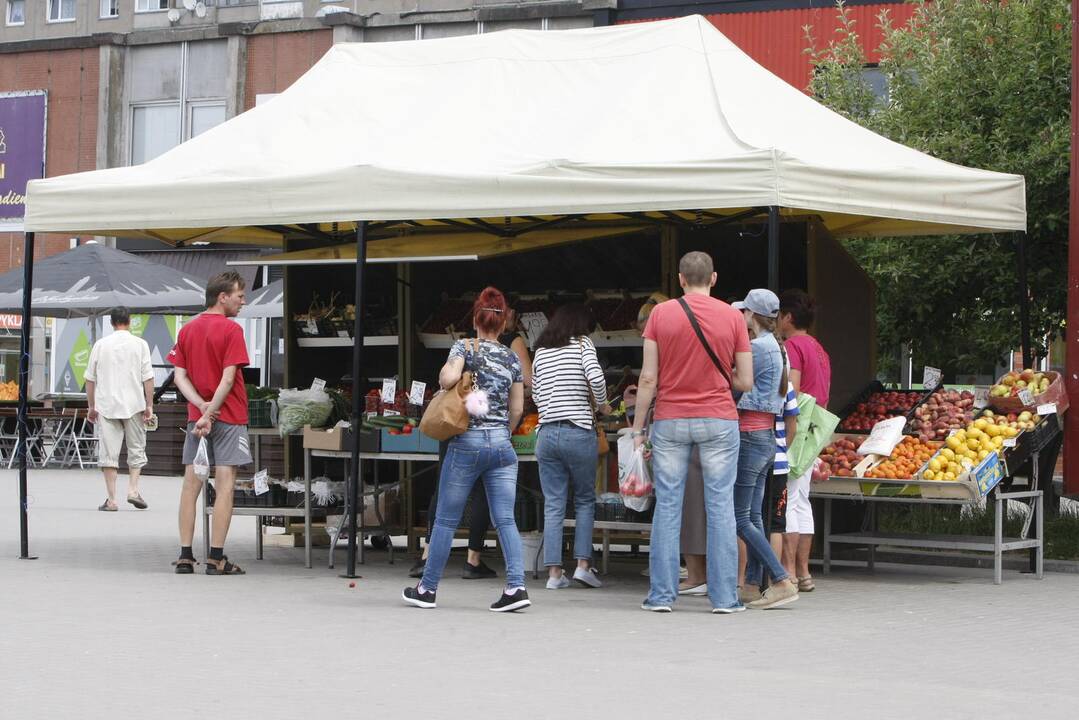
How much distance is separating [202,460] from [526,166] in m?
2.95

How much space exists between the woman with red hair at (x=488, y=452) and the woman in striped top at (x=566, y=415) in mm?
903

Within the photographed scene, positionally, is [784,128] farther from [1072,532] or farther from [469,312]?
[1072,532]

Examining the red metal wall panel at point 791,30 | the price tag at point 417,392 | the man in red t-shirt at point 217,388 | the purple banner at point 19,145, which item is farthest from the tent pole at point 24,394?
the purple banner at point 19,145

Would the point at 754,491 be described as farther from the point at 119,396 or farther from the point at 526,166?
the point at 119,396

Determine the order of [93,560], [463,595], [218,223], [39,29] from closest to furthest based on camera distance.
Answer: [463,595], [218,223], [93,560], [39,29]

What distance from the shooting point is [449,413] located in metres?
9.39

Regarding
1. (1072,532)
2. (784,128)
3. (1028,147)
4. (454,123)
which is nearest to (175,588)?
(454,123)

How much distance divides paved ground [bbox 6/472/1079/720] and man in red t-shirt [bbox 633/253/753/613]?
0.46 meters

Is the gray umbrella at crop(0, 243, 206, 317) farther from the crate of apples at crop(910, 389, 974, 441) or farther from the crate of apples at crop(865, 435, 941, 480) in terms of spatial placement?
the crate of apples at crop(865, 435, 941, 480)

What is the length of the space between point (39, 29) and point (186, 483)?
28.3m

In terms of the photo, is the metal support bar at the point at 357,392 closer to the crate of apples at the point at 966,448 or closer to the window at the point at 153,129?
the crate of apples at the point at 966,448

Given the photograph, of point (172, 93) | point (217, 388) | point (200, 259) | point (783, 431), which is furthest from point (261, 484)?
point (172, 93)

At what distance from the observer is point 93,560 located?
12.3m

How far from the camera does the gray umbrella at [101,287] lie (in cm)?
2103
